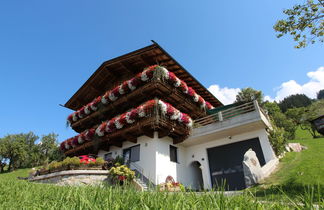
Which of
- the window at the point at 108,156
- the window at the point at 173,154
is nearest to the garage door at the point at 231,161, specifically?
the window at the point at 173,154

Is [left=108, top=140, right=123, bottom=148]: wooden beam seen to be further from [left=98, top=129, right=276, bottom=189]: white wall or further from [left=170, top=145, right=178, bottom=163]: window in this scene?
[left=170, top=145, right=178, bottom=163]: window

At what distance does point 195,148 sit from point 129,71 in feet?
32.0

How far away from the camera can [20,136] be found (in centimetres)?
4753

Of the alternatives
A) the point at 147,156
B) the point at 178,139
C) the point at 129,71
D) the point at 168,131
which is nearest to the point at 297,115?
the point at 178,139

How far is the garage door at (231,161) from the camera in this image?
12.6m

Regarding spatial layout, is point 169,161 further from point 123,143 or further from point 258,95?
point 258,95

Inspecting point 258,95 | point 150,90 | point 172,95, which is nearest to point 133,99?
point 150,90

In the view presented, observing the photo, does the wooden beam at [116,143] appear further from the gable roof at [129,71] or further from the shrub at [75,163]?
the gable roof at [129,71]

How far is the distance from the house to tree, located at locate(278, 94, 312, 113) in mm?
55058

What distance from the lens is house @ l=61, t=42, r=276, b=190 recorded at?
41.4ft

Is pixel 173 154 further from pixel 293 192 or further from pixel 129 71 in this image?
pixel 293 192

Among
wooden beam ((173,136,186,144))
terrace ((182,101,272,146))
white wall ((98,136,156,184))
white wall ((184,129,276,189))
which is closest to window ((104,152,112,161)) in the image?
white wall ((98,136,156,184))

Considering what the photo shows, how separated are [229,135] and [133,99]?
8335mm

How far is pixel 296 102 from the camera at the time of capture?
6028cm
